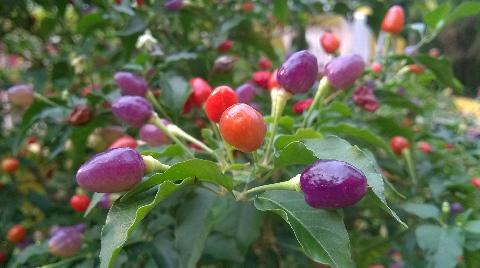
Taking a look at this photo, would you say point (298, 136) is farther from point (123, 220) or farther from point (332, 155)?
point (123, 220)

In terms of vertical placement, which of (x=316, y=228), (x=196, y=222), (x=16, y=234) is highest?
(x=316, y=228)

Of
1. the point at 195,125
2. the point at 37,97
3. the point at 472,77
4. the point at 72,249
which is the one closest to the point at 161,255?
the point at 72,249

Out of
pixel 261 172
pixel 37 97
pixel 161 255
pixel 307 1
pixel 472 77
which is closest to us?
pixel 261 172

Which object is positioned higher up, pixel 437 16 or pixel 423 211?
pixel 437 16

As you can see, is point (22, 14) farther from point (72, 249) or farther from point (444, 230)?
point (444, 230)

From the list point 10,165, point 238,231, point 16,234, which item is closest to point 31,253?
point 16,234

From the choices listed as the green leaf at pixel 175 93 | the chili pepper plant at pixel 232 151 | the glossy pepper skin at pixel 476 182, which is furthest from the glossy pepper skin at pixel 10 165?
the glossy pepper skin at pixel 476 182

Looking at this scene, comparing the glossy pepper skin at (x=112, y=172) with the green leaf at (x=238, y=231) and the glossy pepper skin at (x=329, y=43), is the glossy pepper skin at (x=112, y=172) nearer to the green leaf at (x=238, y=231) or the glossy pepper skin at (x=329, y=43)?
the green leaf at (x=238, y=231)
